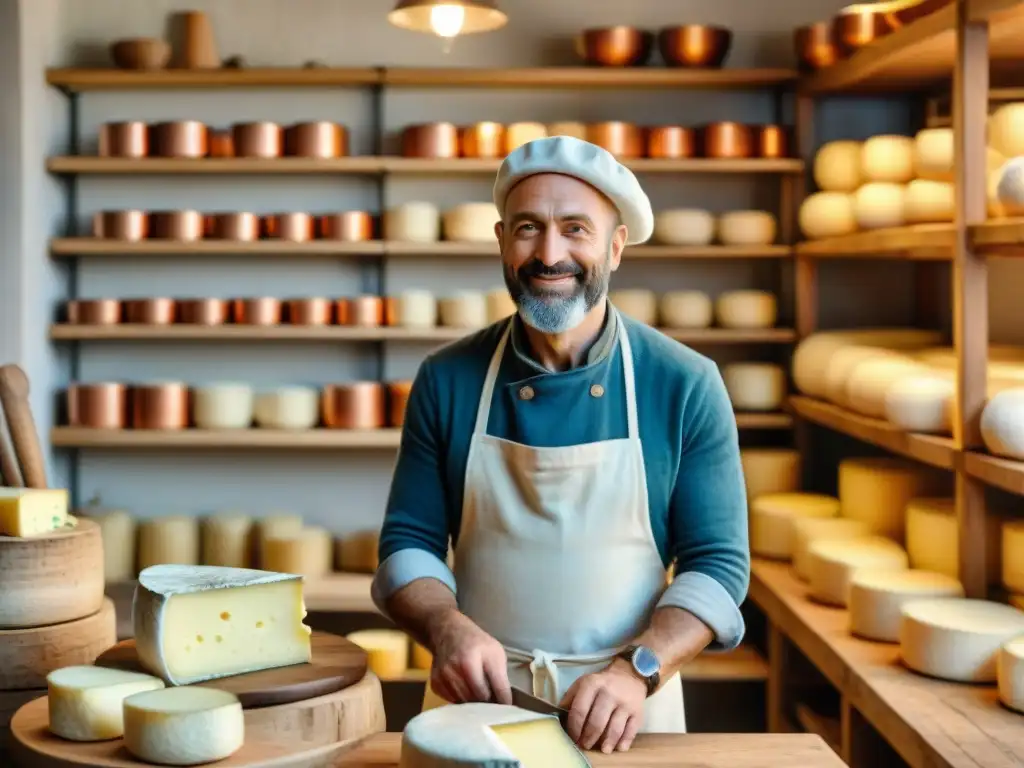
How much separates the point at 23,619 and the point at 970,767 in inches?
60.9

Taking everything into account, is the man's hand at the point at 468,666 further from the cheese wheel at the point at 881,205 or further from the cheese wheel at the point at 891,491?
the cheese wheel at the point at 881,205

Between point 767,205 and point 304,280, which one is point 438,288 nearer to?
point 304,280

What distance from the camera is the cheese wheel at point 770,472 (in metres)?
4.04

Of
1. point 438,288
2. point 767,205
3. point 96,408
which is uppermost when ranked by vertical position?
point 767,205

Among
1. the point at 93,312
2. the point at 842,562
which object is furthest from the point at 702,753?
the point at 93,312

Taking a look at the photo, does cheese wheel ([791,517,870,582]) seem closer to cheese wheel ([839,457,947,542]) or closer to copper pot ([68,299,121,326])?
cheese wheel ([839,457,947,542])

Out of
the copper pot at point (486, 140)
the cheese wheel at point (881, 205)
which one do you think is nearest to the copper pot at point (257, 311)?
the copper pot at point (486, 140)

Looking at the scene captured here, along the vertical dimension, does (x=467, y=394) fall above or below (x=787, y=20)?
below

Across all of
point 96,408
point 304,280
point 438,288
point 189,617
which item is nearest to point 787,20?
point 438,288

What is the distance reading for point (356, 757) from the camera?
5.08 feet

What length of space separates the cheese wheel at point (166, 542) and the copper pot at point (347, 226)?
3.44 ft

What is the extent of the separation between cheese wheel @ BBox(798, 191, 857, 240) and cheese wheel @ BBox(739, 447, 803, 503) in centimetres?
71

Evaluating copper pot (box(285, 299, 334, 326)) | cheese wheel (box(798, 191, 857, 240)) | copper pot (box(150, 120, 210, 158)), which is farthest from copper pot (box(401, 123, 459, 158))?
cheese wheel (box(798, 191, 857, 240))

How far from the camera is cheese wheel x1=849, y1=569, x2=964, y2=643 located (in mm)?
2822
